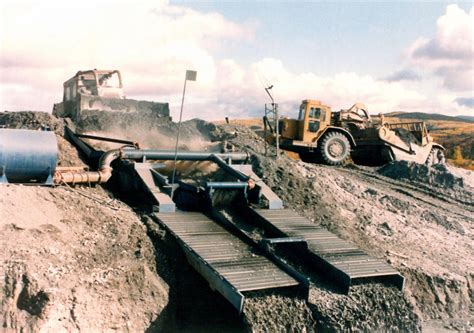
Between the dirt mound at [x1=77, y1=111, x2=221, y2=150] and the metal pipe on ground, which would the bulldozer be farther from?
the metal pipe on ground

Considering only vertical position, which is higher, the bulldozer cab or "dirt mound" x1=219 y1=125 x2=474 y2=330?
the bulldozer cab

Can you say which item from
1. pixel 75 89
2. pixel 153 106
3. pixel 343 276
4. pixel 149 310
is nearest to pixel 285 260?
pixel 343 276

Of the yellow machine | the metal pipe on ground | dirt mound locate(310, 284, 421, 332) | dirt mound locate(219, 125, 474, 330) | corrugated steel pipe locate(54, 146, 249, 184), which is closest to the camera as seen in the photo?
dirt mound locate(310, 284, 421, 332)

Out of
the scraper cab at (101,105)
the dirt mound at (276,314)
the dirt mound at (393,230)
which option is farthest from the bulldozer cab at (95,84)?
the dirt mound at (276,314)

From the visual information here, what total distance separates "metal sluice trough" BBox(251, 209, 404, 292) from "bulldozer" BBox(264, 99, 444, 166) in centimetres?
778

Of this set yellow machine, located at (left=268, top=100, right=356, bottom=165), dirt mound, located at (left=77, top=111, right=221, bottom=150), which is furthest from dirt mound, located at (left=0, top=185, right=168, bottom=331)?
yellow machine, located at (left=268, top=100, right=356, bottom=165)

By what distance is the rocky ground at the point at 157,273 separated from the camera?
728cm

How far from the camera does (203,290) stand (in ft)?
27.7

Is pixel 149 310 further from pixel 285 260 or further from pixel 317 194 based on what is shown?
pixel 317 194

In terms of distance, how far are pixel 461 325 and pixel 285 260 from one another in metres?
3.22

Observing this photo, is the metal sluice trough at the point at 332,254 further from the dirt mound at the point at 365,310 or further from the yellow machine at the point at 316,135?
the yellow machine at the point at 316,135

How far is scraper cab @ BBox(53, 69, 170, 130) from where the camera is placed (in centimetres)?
1594

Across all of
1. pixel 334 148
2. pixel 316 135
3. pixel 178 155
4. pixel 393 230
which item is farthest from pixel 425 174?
pixel 178 155

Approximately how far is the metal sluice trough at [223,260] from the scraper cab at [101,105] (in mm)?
6912
